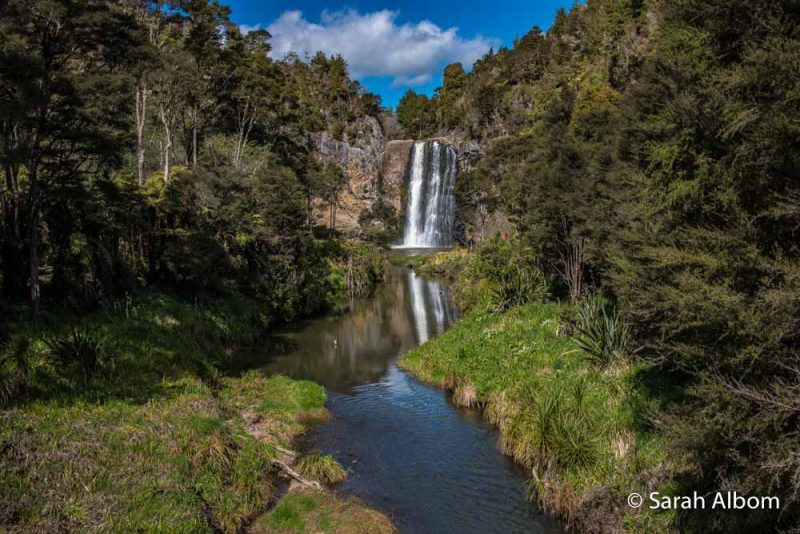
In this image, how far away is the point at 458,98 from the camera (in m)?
108

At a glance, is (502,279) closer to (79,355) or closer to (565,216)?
(565,216)

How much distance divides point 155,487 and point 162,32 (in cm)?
3636

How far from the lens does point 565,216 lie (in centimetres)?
2327

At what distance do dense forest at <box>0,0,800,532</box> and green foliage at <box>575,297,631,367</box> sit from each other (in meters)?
0.82

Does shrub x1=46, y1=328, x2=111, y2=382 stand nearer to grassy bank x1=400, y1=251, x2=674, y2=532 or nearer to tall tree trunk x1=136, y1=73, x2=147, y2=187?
grassy bank x1=400, y1=251, x2=674, y2=532

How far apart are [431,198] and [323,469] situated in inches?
2726

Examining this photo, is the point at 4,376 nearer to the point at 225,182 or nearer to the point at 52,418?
the point at 52,418

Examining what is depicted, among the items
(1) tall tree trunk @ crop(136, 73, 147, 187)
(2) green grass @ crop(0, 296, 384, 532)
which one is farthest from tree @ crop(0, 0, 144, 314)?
(1) tall tree trunk @ crop(136, 73, 147, 187)

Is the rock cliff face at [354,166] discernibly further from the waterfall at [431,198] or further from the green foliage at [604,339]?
the green foliage at [604,339]

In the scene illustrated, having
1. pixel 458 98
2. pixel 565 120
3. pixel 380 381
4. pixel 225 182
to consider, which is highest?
pixel 458 98

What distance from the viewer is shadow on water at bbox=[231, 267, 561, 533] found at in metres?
11.2

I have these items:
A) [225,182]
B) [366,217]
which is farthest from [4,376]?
[366,217]

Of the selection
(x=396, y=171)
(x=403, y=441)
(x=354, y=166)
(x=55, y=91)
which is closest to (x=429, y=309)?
(x=403, y=441)

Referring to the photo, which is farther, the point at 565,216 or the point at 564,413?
the point at 565,216
